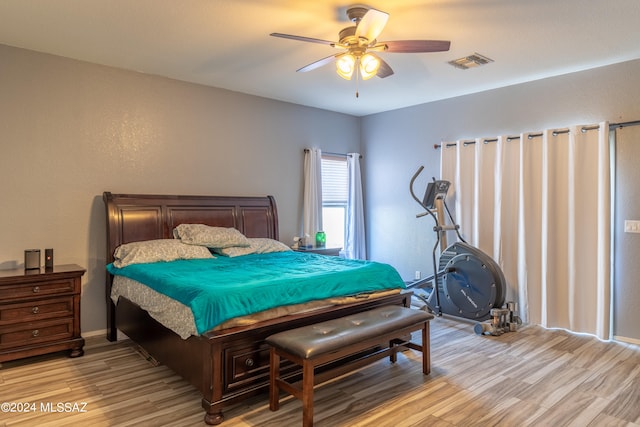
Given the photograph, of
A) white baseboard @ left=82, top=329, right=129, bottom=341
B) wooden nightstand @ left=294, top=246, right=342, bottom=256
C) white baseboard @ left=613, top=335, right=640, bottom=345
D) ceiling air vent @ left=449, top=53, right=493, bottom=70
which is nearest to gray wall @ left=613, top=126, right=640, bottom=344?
white baseboard @ left=613, top=335, right=640, bottom=345

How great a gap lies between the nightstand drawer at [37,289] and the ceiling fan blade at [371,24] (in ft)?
10.3

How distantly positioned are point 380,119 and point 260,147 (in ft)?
6.78

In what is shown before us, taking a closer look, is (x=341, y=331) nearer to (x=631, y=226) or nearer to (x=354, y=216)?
(x=631, y=226)

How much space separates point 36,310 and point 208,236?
5.20ft

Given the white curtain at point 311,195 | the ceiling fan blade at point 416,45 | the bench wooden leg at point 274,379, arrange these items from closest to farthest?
the bench wooden leg at point 274,379 < the ceiling fan blade at point 416,45 < the white curtain at point 311,195

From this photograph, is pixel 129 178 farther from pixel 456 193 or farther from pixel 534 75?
pixel 534 75

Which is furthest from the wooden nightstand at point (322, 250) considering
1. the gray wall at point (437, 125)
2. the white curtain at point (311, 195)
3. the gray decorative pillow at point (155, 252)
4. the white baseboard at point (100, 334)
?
the white baseboard at point (100, 334)

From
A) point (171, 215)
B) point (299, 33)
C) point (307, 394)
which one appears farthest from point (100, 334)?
point (299, 33)

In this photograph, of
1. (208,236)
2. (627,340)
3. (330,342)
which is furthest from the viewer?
(208,236)

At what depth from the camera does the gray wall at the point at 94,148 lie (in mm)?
3703

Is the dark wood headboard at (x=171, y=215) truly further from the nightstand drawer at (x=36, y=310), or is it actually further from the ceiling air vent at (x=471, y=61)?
the ceiling air vent at (x=471, y=61)

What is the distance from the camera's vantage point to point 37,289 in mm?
3371

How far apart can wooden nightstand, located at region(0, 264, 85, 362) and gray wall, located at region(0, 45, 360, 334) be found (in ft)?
1.65

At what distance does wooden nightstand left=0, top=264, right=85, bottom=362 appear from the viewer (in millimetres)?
3250
